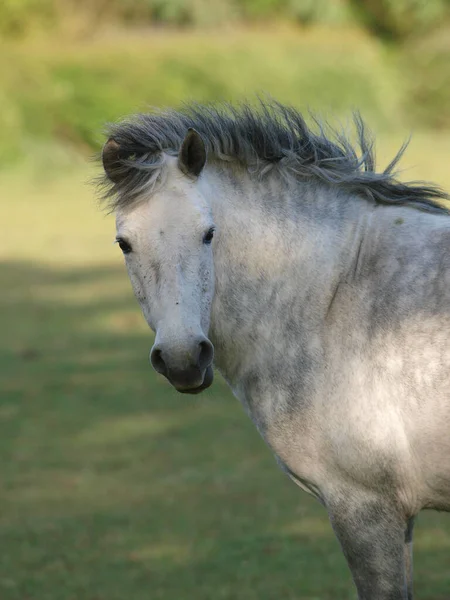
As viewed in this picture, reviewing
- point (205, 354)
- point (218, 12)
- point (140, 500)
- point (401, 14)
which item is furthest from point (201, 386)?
→ point (401, 14)

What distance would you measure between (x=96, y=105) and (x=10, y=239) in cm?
804

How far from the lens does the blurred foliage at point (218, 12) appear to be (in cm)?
2950

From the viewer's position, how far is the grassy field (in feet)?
17.8

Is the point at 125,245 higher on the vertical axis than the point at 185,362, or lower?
higher

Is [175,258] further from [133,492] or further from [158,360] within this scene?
[133,492]

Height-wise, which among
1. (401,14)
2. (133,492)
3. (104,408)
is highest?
(401,14)

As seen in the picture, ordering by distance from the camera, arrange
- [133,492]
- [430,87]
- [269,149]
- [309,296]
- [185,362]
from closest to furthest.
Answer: [185,362], [309,296], [269,149], [133,492], [430,87]

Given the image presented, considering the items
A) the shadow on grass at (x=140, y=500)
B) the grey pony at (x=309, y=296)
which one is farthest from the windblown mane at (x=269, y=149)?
the shadow on grass at (x=140, y=500)

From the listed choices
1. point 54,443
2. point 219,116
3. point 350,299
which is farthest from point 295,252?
point 54,443

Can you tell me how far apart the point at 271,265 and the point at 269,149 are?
45 centimetres

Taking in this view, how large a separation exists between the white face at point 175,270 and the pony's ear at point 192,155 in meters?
0.03

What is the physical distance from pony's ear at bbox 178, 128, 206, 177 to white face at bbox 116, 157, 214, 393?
3cm

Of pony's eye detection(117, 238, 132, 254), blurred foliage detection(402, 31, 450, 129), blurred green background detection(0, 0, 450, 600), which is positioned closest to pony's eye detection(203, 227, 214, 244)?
pony's eye detection(117, 238, 132, 254)

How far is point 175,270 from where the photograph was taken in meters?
3.39
